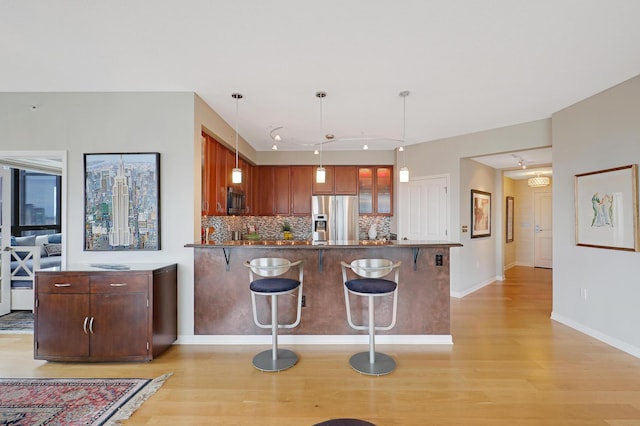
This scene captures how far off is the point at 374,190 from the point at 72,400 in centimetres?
503

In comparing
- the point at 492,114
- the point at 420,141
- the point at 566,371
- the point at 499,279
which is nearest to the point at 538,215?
the point at 499,279

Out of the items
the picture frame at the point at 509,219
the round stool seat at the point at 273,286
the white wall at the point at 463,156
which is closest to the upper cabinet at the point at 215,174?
the round stool seat at the point at 273,286

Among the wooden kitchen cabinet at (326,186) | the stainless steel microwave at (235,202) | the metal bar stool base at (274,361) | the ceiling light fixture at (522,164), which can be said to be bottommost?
the metal bar stool base at (274,361)

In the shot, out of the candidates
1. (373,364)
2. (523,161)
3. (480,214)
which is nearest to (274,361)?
(373,364)

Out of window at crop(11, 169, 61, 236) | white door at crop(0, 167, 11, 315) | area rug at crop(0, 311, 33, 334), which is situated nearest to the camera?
area rug at crop(0, 311, 33, 334)

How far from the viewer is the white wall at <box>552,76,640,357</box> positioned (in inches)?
118

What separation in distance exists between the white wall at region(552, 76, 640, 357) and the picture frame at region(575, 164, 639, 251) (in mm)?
84

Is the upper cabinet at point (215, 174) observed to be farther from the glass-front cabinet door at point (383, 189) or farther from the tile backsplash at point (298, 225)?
the glass-front cabinet door at point (383, 189)

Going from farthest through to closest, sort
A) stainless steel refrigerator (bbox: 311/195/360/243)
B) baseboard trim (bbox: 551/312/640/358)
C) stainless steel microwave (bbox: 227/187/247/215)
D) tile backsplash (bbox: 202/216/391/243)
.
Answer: tile backsplash (bbox: 202/216/391/243) → stainless steel refrigerator (bbox: 311/195/360/243) → stainless steel microwave (bbox: 227/187/247/215) → baseboard trim (bbox: 551/312/640/358)

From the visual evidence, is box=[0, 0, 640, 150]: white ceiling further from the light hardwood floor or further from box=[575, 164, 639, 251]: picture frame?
the light hardwood floor

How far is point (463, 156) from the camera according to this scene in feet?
16.2

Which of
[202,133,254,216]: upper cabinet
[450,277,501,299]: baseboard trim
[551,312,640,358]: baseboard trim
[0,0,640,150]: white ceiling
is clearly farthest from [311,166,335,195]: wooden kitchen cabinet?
[551,312,640,358]: baseboard trim

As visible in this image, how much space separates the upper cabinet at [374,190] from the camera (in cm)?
594

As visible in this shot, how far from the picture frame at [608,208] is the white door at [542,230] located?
478 centimetres
